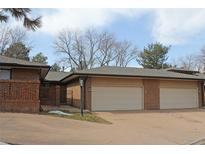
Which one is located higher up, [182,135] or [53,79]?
[53,79]

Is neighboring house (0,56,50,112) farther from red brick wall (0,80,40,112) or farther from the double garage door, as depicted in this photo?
the double garage door

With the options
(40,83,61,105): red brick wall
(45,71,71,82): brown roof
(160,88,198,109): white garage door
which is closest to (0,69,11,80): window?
(40,83,61,105): red brick wall

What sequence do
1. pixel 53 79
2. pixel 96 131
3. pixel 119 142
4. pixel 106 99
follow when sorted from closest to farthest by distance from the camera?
pixel 119 142 → pixel 96 131 → pixel 106 99 → pixel 53 79

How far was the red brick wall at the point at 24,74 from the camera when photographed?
20.6 meters

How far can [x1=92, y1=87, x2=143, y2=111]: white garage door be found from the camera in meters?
22.9

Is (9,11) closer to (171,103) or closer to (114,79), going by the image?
(114,79)

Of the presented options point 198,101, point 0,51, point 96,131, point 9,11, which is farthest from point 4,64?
point 0,51

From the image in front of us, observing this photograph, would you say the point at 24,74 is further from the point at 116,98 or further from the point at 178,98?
the point at 178,98

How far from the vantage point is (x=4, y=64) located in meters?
19.8

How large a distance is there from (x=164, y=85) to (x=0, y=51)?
97.3 feet

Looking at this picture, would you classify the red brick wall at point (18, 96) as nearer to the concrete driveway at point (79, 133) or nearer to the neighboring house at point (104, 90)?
the neighboring house at point (104, 90)

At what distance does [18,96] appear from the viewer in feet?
57.6

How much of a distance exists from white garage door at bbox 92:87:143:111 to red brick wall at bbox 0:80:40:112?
19.6 feet

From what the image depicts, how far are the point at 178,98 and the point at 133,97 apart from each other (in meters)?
4.50
